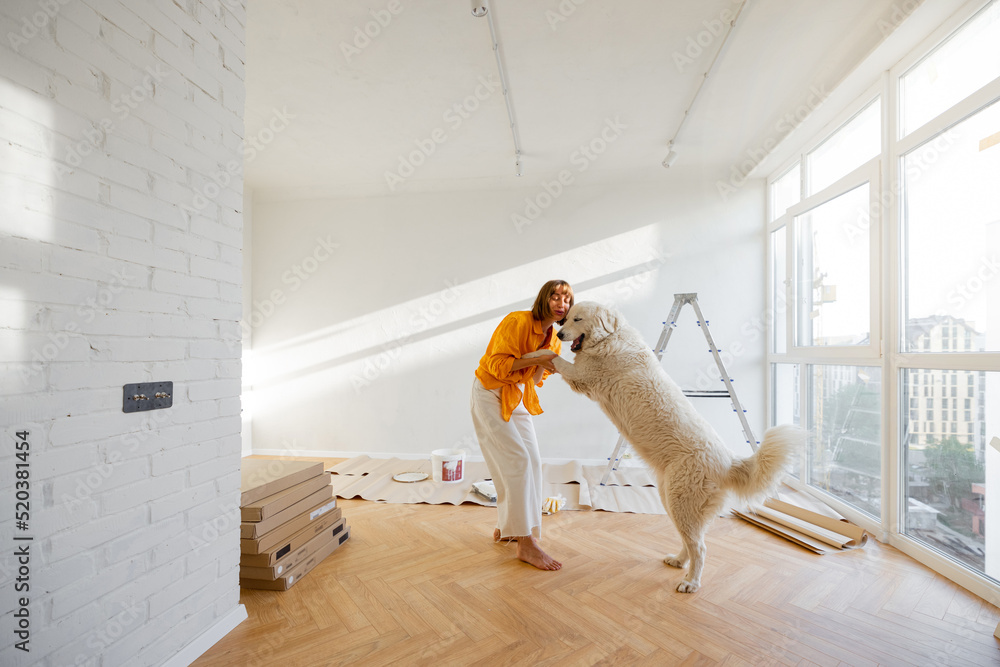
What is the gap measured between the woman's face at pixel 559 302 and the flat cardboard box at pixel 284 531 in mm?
Result: 1641

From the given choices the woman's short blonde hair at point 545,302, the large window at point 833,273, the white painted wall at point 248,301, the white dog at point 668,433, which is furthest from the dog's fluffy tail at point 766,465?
the white painted wall at point 248,301

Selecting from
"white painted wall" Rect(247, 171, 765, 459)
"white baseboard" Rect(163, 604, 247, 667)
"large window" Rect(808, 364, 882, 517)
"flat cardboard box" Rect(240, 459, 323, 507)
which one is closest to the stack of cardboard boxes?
"flat cardboard box" Rect(240, 459, 323, 507)

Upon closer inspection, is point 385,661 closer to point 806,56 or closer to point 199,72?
point 199,72

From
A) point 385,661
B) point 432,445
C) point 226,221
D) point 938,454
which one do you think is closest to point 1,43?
point 226,221

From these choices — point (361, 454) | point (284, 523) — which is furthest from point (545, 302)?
point (361, 454)

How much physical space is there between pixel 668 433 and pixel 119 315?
2134mm

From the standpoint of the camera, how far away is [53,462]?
4.04ft

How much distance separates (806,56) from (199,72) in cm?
316

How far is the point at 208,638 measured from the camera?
1717mm

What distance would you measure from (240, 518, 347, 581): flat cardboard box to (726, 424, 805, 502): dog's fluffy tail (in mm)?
2033

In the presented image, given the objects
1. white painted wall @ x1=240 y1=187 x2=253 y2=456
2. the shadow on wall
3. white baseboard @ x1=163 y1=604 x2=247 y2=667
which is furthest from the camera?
white painted wall @ x1=240 y1=187 x2=253 y2=456

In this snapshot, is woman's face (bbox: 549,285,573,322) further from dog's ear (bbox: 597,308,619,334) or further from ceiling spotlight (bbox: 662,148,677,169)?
ceiling spotlight (bbox: 662,148,677,169)

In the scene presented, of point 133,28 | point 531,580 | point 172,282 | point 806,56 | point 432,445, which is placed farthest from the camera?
point 432,445

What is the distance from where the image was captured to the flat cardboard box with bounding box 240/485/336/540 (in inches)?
83.3
